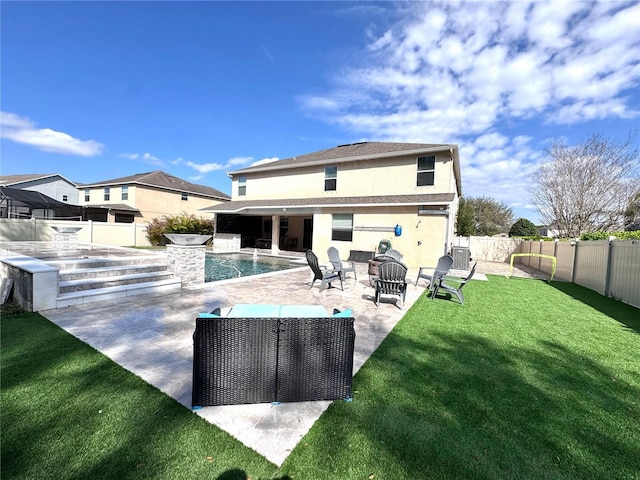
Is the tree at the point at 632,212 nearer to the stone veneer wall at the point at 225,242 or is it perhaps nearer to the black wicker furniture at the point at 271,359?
the black wicker furniture at the point at 271,359

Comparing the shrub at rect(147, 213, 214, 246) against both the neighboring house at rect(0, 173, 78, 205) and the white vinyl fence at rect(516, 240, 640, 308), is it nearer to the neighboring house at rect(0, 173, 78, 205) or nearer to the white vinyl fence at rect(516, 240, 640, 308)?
the neighboring house at rect(0, 173, 78, 205)

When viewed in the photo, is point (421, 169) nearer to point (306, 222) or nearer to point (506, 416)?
point (306, 222)

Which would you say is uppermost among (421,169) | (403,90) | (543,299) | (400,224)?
(403,90)

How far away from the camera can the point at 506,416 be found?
8.91 feet

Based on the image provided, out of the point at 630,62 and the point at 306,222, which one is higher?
the point at 630,62

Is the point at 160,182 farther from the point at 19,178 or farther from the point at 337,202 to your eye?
the point at 337,202

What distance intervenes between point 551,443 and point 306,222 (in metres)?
22.1

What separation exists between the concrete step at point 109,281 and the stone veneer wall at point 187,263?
0.95ft

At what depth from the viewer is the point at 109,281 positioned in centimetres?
650

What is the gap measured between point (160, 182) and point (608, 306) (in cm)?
3318

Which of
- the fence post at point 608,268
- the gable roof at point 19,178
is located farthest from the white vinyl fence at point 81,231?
the fence post at point 608,268

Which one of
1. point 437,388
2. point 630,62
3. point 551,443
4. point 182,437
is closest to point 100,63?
point 182,437

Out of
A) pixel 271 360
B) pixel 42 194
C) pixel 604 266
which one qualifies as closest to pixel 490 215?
pixel 604 266

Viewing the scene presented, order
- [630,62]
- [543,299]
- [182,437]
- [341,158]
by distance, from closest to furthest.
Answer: [182,437] < [543,299] < [630,62] < [341,158]
